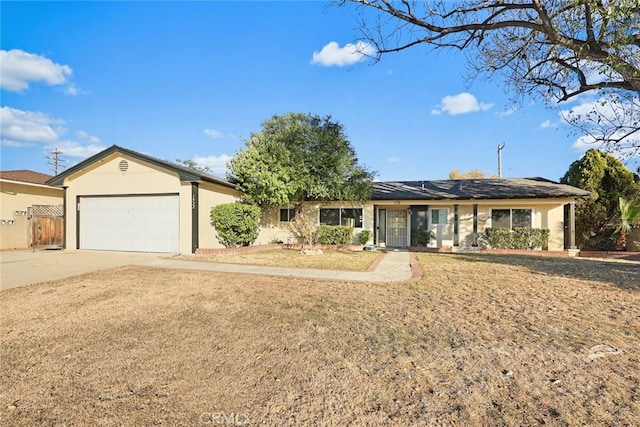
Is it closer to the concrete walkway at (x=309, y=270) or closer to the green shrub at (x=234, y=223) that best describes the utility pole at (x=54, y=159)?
the green shrub at (x=234, y=223)

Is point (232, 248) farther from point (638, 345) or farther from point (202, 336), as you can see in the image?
point (638, 345)

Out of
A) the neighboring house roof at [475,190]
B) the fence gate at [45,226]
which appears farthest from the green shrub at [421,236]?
the fence gate at [45,226]

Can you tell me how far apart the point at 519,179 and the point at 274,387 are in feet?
66.8

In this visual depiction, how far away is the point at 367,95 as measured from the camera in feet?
44.2

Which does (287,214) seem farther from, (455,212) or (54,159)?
(54,159)

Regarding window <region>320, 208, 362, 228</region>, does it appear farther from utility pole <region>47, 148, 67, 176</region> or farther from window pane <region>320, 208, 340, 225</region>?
utility pole <region>47, 148, 67, 176</region>

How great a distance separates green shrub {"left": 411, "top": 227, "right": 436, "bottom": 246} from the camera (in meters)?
16.3

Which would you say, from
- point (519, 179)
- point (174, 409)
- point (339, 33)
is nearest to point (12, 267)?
point (174, 409)

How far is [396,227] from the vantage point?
17766mm

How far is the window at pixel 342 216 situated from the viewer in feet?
56.4

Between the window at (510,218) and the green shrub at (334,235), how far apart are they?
7.28m

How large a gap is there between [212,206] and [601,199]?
1971cm

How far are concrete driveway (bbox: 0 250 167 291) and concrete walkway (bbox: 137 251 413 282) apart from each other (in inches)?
49.3

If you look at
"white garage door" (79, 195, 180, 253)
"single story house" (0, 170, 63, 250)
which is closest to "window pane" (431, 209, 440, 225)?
"white garage door" (79, 195, 180, 253)
